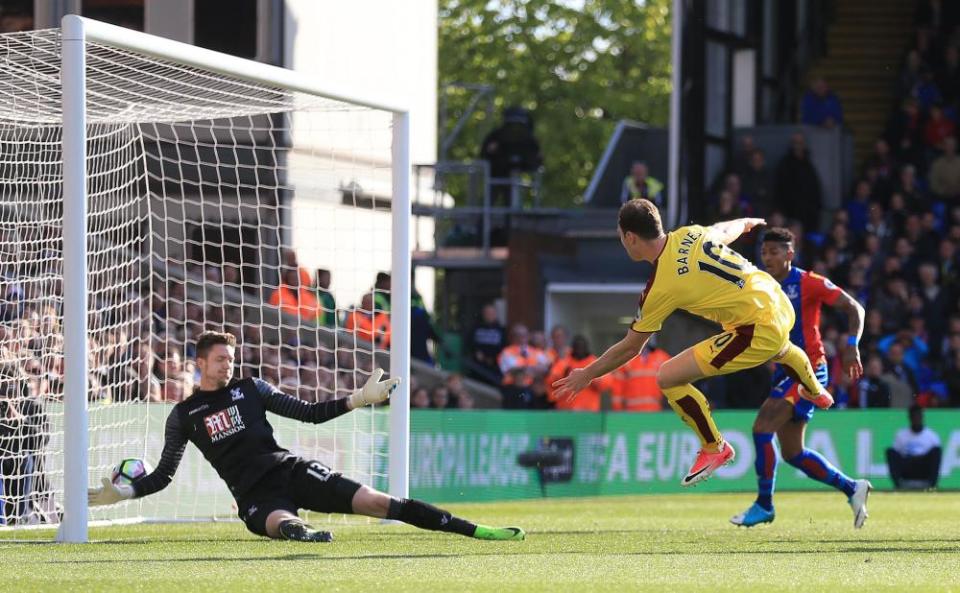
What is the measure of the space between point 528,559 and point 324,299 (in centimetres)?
857

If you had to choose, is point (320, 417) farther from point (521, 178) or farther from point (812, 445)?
point (521, 178)

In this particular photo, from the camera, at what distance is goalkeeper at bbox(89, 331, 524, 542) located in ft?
31.1

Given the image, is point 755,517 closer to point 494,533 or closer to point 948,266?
point 494,533

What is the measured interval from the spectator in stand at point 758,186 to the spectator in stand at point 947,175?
7.28ft

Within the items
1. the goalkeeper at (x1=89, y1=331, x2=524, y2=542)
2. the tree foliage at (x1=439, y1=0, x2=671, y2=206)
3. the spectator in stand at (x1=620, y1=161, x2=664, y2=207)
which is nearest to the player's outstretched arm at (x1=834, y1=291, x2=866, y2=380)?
the goalkeeper at (x1=89, y1=331, x2=524, y2=542)

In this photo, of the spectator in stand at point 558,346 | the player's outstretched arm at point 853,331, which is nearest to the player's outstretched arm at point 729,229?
the player's outstretched arm at point 853,331

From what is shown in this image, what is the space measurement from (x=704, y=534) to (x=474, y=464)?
685 centimetres

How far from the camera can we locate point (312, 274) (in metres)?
19.4

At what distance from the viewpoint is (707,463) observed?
10008 mm

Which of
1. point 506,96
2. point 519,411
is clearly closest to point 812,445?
point 519,411

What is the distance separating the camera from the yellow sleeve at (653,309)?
9.58 metres

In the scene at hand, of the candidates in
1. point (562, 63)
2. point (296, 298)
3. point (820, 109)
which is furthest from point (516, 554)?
point (562, 63)

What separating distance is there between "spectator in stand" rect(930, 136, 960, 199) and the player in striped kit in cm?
1185

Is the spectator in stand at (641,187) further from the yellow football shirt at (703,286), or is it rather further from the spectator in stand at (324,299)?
the yellow football shirt at (703,286)
